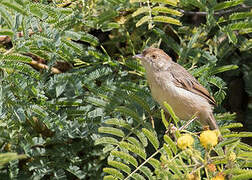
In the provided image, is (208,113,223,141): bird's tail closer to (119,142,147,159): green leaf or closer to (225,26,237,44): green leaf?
(225,26,237,44): green leaf

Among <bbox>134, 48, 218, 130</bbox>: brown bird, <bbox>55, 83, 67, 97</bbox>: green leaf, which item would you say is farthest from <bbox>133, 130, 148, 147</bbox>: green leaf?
<bbox>55, 83, 67, 97</bbox>: green leaf

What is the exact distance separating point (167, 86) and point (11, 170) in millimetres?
1716

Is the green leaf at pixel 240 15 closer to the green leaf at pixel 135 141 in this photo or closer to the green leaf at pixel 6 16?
→ the green leaf at pixel 135 141

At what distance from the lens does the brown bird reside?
4.47 m

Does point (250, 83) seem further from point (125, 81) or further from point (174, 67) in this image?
point (125, 81)

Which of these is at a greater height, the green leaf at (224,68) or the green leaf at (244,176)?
the green leaf at (224,68)

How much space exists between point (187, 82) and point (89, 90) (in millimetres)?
1019

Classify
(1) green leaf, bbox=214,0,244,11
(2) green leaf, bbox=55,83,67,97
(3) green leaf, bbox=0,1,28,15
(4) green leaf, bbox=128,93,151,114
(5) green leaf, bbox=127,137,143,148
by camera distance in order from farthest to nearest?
(1) green leaf, bbox=214,0,244,11
(4) green leaf, bbox=128,93,151,114
(2) green leaf, bbox=55,83,67,97
(5) green leaf, bbox=127,137,143,148
(3) green leaf, bbox=0,1,28,15

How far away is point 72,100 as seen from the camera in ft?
13.7

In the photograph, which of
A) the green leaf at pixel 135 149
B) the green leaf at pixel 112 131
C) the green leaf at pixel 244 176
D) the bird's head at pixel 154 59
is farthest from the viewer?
the bird's head at pixel 154 59

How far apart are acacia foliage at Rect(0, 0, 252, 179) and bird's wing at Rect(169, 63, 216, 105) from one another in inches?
3.1

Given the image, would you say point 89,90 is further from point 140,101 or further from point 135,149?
point 135,149

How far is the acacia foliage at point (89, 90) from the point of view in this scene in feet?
11.7

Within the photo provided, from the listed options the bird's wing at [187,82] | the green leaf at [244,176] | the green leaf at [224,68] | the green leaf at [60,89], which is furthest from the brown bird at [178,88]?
the green leaf at [244,176]
